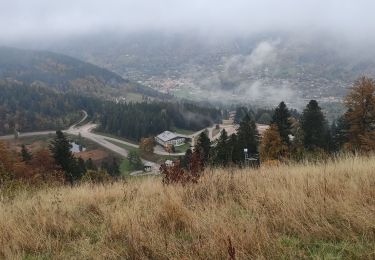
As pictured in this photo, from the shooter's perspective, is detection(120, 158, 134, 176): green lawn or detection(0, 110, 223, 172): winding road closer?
detection(120, 158, 134, 176): green lawn

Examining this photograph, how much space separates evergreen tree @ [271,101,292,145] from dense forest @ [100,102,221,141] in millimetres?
99776

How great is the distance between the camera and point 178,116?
164m

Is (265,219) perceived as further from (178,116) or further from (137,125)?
(178,116)

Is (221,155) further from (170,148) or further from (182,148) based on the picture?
(182,148)

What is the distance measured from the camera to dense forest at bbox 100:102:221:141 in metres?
148

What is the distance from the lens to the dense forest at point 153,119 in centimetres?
14788

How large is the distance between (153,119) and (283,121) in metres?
110

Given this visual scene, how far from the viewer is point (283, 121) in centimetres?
4688

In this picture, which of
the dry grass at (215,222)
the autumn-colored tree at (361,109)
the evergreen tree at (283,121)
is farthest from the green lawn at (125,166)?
the dry grass at (215,222)

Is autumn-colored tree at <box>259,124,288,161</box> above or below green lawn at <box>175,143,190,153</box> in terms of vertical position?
above

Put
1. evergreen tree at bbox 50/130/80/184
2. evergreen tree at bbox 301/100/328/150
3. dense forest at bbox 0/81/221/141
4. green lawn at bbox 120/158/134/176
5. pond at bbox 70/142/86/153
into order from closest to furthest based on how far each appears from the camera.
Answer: evergreen tree at bbox 50/130/80/184 < evergreen tree at bbox 301/100/328/150 < green lawn at bbox 120/158/134/176 < pond at bbox 70/142/86/153 < dense forest at bbox 0/81/221/141

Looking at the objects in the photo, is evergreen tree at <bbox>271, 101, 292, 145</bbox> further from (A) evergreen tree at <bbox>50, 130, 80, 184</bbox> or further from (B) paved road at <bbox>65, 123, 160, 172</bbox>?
(B) paved road at <bbox>65, 123, 160, 172</bbox>

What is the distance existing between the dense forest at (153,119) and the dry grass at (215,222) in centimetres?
13782

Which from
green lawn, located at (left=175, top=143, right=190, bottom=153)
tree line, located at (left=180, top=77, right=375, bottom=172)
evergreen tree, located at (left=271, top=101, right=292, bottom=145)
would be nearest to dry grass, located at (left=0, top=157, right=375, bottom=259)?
tree line, located at (left=180, top=77, right=375, bottom=172)
